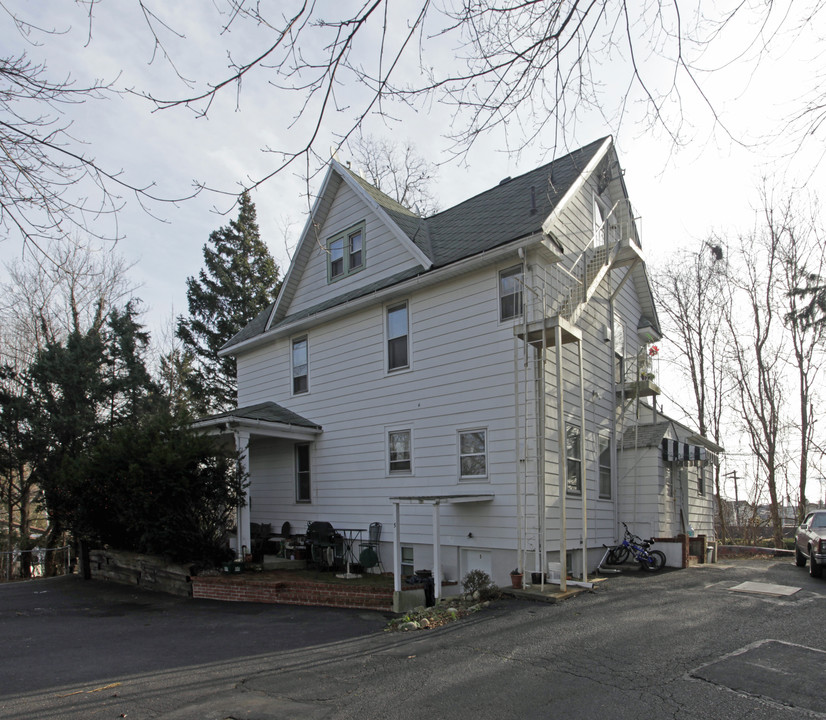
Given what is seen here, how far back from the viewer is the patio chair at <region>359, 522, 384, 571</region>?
44.2ft

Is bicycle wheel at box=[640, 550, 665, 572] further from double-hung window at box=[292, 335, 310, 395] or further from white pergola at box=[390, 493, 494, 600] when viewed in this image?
double-hung window at box=[292, 335, 310, 395]

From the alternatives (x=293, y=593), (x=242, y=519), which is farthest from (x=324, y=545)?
(x=293, y=593)

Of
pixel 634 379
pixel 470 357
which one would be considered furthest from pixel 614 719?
pixel 634 379

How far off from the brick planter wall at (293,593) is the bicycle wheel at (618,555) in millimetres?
5367

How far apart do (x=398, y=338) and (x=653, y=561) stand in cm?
730

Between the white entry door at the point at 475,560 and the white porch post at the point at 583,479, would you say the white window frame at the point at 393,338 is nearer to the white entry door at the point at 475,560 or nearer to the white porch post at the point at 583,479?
the white porch post at the point at 583,479

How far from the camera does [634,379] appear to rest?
16312 mm

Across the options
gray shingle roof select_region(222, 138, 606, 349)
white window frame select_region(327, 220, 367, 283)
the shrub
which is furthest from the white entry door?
white window frame select_region(327, 220, 367, 283)

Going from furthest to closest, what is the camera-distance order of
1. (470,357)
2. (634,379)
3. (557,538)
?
(634,379) → (470,357) → (557,538)

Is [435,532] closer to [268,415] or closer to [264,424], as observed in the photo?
[264,424]

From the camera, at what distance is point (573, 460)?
1244cm

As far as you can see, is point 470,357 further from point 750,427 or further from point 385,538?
point 750,427

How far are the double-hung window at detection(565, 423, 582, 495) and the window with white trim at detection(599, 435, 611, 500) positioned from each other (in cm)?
138

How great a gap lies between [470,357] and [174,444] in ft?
21.5
